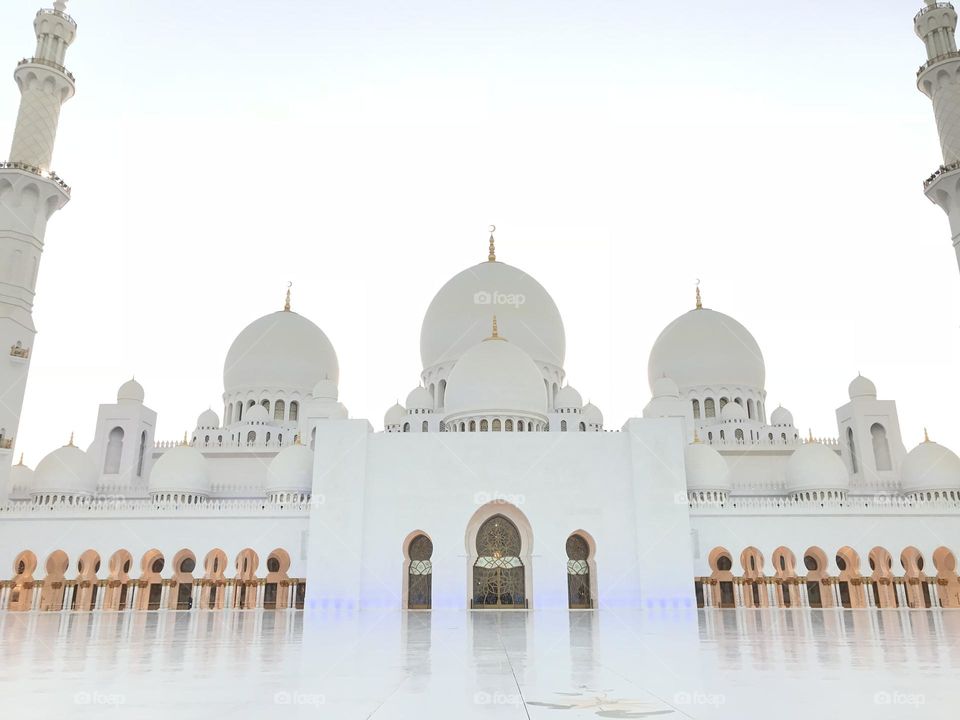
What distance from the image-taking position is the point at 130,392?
25328 millimetres

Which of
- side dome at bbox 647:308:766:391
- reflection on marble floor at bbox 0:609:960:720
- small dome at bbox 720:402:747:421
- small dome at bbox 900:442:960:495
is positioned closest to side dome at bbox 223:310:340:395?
side dome at bbox 647:308:766:391

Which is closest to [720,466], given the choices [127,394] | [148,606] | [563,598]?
[563,598]

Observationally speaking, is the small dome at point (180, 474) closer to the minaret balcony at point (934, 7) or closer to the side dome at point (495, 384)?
the side dome at point (495, 384)

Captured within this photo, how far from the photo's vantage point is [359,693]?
3.51m

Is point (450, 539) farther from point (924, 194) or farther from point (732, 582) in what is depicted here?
point (924, 194)

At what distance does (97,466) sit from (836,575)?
906 inches

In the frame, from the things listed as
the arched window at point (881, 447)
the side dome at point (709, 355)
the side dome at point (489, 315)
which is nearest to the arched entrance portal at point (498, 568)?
the side dome at point (489, 315)

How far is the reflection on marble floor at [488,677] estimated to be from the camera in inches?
118

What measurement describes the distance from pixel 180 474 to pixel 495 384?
1000cm

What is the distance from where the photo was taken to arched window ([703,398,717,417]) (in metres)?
26.6

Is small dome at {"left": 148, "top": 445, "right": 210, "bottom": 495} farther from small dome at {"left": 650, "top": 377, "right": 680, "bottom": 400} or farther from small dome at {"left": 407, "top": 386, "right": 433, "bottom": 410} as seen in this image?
small dome at {"left": 650, "top": 377, "right": 680, "bottom": 400}

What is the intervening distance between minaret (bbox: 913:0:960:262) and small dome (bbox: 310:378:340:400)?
19.8 metres

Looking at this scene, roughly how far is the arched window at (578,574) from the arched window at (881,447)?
13193 millimetres

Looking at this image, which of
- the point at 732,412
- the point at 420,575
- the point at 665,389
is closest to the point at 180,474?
the point at 420,575
